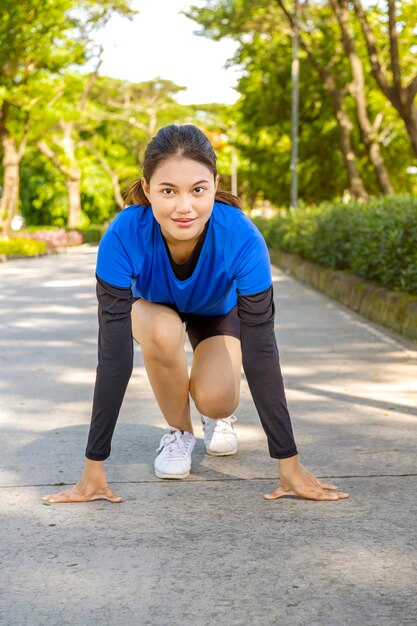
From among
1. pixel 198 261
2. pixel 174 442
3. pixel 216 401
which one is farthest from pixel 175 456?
pixel 198 261

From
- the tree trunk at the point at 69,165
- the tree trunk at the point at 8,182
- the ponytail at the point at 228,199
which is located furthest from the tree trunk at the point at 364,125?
the tree trunk at the point at 69,165

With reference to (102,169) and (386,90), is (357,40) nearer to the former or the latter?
(386,90)

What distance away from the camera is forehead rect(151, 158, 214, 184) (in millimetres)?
4039

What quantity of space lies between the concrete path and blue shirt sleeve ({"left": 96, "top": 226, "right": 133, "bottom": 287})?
89 cm

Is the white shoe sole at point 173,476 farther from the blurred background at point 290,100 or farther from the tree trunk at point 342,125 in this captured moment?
the tree trunk at point 342,125

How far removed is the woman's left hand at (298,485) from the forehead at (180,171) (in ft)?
3.74

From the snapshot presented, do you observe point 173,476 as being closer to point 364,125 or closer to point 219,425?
point 219,425

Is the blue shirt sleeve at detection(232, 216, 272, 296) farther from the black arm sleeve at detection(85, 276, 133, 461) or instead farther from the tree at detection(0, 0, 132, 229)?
the tree at detection(0, 0, 132, 229)

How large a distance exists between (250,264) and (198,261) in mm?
284

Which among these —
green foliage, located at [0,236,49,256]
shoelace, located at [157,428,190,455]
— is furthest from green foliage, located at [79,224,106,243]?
shoelace, located at [157,428,190,455]

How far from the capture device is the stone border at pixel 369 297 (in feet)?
32.8

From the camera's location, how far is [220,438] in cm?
503

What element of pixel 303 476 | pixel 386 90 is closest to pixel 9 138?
pixel 386 90

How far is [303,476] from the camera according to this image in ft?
13.8
